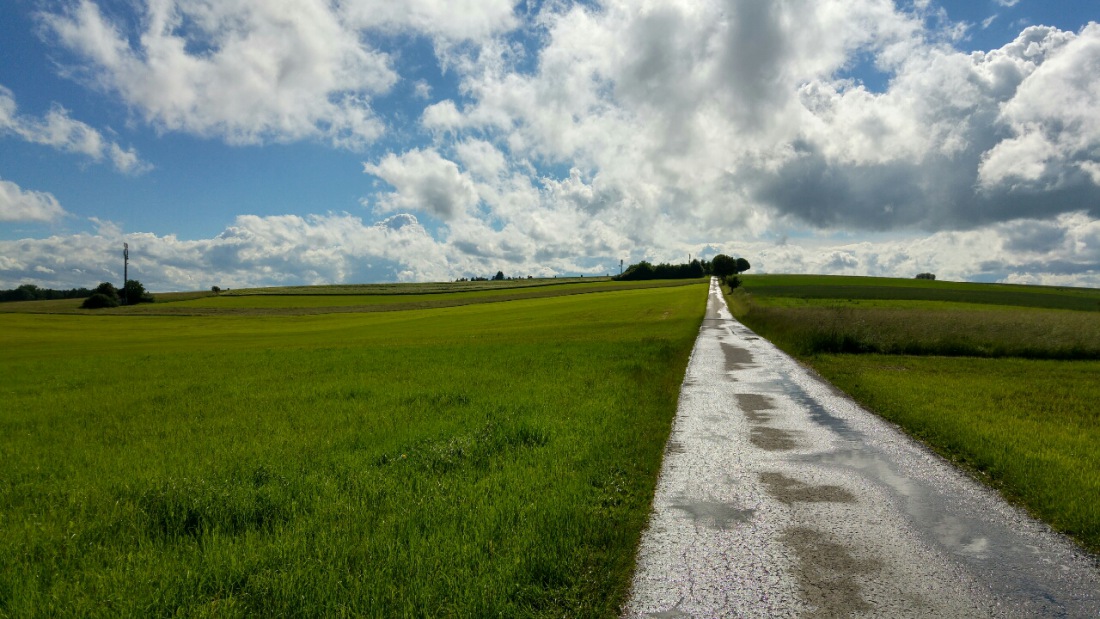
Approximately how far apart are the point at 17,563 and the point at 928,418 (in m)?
13.8

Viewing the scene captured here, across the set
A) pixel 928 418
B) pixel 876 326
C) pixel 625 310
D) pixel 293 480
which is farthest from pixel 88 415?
pixel 625 310

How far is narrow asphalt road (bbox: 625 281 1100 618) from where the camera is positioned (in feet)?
14.8

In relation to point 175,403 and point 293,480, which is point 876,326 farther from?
point 175,403

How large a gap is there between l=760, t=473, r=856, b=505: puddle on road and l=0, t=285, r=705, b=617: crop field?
5.53 feet

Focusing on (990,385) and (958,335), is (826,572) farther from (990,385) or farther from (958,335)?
(958,335)

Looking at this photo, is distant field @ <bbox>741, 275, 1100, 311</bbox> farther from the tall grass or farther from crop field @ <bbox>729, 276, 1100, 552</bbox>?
crop field @ <bbox>729, 276, 1100, 552</bbox>

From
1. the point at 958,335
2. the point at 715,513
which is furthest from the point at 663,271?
the point at 715,513

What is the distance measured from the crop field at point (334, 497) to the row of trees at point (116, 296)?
107m

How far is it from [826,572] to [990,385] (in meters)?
13.6

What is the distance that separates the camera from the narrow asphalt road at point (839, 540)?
14.8 ft

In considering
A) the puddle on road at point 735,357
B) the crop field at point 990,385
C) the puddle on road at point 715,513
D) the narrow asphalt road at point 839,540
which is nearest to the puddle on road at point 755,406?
the narrow asphalt road at point 839,540

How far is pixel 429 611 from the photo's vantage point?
174 inches

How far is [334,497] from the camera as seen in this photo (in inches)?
271

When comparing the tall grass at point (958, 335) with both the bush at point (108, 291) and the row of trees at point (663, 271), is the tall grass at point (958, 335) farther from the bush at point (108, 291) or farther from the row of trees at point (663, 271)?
the row of trees at point (663, 271)
